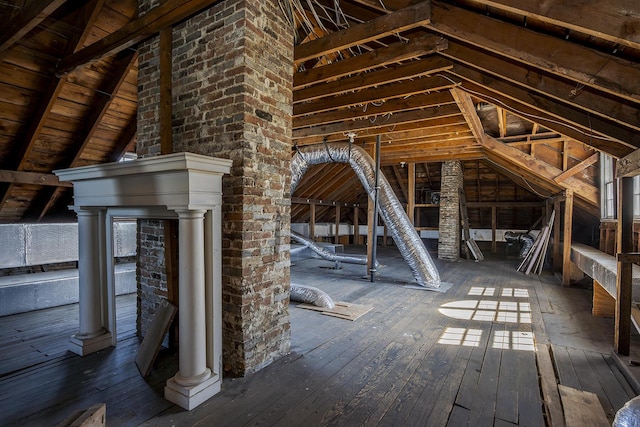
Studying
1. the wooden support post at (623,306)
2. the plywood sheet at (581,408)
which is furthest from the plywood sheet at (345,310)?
the wooden support post at (623,306)

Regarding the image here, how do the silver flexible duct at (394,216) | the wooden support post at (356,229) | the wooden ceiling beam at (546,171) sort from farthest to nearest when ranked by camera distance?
1. the wooden support post at (356,229)
2. the silver flexible duct at (394,216)
3. the wooden ceiling beam at (546,171)

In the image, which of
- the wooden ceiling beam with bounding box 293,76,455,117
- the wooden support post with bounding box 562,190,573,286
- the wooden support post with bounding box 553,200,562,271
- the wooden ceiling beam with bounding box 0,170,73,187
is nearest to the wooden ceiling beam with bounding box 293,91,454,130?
the wooden ceiling beam with bounding box 293,76,455,117

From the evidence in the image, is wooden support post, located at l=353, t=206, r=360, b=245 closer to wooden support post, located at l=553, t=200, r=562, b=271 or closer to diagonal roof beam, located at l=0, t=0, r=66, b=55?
wooden support post, located at l=553, t=200, r=562, b=271

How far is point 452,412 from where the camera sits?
1.94m

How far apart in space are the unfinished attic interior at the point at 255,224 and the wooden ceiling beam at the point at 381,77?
0.07 ft

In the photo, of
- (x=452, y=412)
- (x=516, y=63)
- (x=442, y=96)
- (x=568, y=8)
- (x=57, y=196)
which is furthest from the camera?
(x=57, y=196)

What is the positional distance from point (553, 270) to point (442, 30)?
673cm

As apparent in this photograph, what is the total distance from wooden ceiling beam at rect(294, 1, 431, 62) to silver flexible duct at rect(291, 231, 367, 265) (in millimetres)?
4603

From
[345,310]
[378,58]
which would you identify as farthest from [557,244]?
[378,58]

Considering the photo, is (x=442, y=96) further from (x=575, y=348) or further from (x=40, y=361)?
(x=40, y=361)

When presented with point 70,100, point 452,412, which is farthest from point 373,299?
point 70,100

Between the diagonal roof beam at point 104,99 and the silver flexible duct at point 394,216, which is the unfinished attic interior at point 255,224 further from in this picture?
the silver flexible duct at point 394,216

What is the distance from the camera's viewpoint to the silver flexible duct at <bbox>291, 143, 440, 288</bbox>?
5230 mm

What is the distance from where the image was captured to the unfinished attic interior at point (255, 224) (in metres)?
1.95
